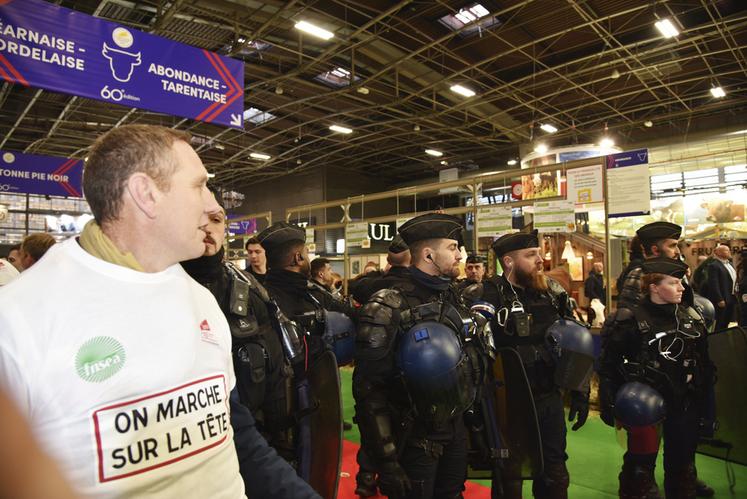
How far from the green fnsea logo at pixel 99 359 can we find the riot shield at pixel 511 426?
7.86ft

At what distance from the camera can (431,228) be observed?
9.91 ft

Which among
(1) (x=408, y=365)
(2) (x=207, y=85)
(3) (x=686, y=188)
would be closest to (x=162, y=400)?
(1) (x=408, y=365)

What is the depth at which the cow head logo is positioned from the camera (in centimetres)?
450

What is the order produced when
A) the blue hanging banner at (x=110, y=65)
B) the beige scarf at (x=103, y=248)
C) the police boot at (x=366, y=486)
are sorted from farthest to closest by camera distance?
the blue hanging banner at (x=110, y=65)
the police boot at (x=366, y=486)
the beige scarf at (x=103, y=248)

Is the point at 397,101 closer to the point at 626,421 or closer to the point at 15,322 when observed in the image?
the point at 626,421

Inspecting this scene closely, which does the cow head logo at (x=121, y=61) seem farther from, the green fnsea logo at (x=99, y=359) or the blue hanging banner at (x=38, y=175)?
the blue hanging banner at (x=38, y=175)

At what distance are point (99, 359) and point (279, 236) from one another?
8.04ft

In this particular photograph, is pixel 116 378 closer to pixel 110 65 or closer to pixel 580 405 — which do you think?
pixel 580 405

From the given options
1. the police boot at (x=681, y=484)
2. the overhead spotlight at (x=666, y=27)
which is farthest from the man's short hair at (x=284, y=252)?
the overhead spotlight at (x=666, y=27)

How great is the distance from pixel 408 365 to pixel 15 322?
181 centimetres

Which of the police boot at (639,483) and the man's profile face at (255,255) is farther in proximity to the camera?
the man's profile face at (255,255)

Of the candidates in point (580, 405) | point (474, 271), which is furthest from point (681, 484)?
point (474, 271)

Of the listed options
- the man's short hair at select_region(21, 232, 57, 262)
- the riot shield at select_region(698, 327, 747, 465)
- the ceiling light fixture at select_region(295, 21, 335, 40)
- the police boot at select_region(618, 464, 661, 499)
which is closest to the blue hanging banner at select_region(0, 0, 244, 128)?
the man's short hair at select_region(21, 232, 57, 262)

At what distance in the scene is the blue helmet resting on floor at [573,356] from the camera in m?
3.02
